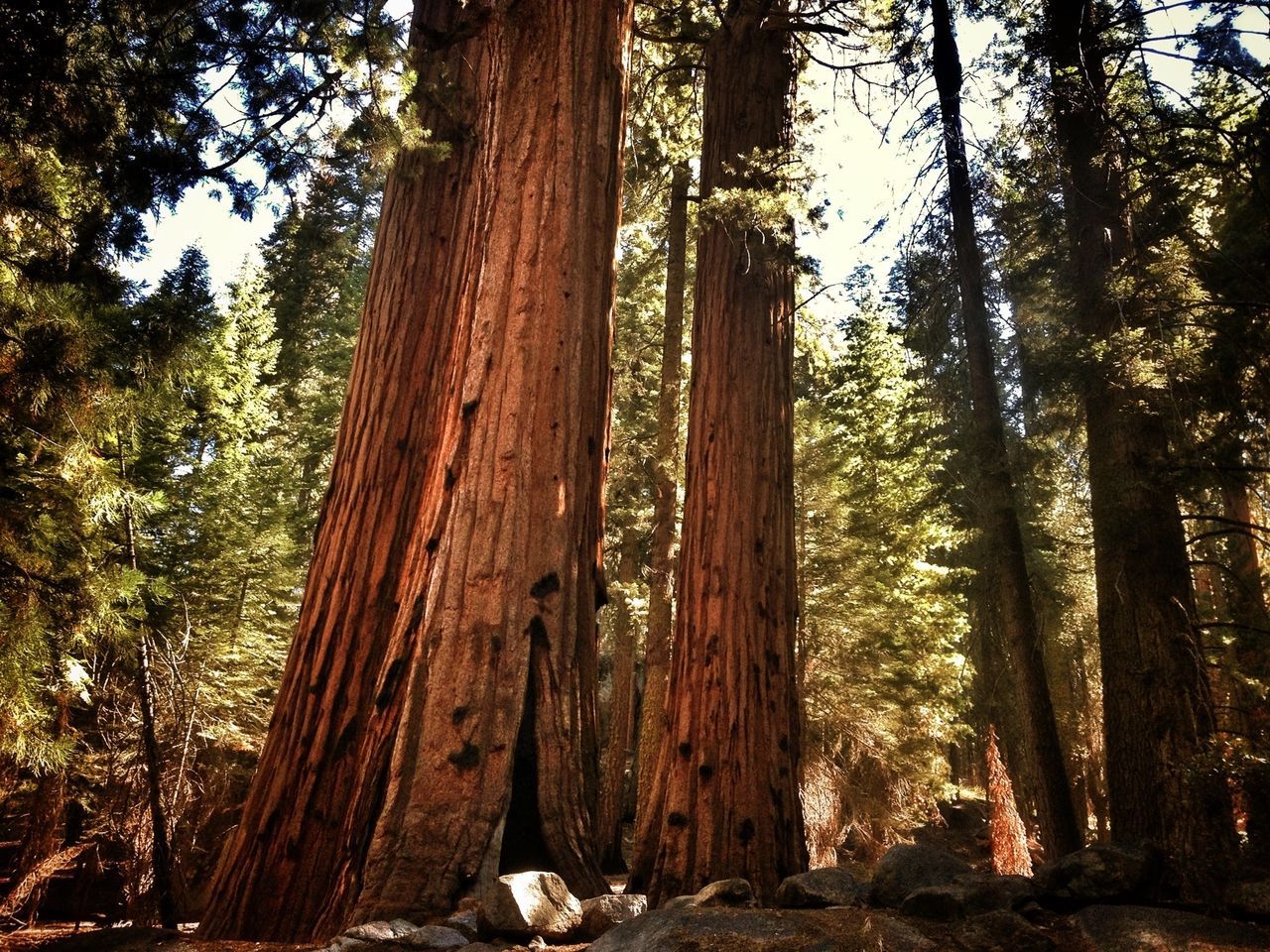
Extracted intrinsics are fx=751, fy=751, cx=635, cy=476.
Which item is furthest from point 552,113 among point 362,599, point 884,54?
point 884,54

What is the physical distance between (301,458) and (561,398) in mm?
18694

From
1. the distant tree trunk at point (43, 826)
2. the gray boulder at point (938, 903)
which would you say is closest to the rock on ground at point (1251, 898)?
the gray boulder at point (938, 903)

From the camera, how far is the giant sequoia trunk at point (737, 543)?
528 cm

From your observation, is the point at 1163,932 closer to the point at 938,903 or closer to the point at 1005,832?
the point at 938,903

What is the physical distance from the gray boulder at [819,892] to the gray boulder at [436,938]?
144 cm

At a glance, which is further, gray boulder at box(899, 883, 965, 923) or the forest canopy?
the forest canopy

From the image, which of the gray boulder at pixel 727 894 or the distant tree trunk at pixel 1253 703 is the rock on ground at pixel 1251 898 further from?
the gray boulder at pixel 727 894

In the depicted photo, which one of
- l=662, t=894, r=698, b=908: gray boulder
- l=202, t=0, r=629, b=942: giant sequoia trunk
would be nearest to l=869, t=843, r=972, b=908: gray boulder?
l=662, t=894, r=698, b=908: gray boulder

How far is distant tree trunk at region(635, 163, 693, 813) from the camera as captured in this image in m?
10.4

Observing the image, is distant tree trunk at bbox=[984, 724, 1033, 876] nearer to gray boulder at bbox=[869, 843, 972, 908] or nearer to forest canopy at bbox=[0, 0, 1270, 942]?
forest canopy at bbox=[0, 0, 1270, 942]

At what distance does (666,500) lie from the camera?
11711mm

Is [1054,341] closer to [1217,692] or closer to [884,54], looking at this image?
[884,54]

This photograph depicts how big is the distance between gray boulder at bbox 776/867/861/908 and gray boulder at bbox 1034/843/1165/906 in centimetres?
80

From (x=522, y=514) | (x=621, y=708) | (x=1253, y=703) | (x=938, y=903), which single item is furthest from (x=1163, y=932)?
(x=621, y=708)
